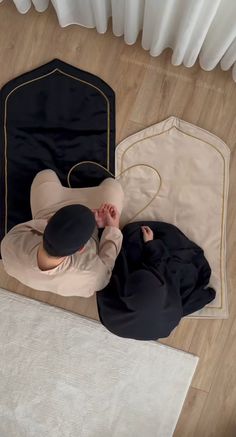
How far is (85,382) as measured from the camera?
150cm

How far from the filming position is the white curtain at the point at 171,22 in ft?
3.87

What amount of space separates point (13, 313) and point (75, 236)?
648 millimetres

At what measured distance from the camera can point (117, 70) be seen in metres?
1.54

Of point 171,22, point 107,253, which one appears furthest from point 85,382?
point 171,22

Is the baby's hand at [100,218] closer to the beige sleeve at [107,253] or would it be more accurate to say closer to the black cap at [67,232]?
the beige sleeve at [107,253]

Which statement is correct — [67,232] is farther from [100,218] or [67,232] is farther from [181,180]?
[181,180]

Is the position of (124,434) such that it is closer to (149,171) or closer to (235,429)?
(235,429)

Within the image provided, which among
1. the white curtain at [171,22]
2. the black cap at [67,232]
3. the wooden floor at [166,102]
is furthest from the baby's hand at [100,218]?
the white curtain at [171,22]

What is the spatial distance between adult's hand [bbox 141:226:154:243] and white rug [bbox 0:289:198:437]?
1.06 feet

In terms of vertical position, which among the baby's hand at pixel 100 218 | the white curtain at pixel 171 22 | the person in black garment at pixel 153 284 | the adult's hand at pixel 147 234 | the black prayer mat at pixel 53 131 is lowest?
the person in black garment at pixel 153 284

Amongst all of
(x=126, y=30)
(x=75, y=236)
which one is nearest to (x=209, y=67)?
(x=126, y=30)

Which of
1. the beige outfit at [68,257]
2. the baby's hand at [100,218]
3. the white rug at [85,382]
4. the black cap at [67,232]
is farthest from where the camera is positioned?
the white rug at [85,382]

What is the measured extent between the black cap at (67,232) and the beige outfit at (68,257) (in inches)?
5.6

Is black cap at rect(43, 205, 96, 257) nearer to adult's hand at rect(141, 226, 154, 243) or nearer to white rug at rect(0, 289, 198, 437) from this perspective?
adult's hand at rect(141, 226, 154, 243)
